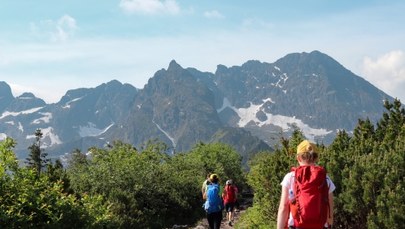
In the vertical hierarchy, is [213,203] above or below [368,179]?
below

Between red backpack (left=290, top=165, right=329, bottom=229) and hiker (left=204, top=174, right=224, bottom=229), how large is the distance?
791 cm

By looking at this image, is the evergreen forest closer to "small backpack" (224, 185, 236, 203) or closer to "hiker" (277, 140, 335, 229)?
"small backpack" (224, 185, 236, 203)

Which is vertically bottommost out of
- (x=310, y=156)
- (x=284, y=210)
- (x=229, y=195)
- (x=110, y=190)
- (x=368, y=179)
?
(x=110, y=190)

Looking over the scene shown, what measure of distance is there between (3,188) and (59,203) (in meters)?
1.26

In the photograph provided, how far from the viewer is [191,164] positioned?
173 feet

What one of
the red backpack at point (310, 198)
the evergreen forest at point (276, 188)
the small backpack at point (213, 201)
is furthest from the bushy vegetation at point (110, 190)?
the red backpack at point (310, 198)

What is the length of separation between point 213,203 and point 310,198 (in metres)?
8.12

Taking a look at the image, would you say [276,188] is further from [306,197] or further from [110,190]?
[110,190]

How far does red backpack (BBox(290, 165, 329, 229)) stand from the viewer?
601 centimetres

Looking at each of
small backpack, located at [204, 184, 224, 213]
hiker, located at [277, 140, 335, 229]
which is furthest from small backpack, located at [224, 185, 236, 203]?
hiker, located at [277, 140, 335, 229]

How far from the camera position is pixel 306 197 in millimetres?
6023

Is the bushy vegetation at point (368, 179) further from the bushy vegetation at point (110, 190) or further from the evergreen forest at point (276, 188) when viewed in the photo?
the bushy vegetation at point (110, 190)

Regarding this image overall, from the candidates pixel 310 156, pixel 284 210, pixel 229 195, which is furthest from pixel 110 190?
pixel 310 156

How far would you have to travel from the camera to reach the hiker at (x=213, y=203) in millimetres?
13914
